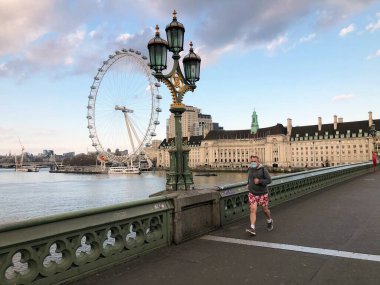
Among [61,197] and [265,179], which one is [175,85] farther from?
[61,197]

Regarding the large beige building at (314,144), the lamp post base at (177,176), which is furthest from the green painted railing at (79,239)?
the large beige building at (314,144)

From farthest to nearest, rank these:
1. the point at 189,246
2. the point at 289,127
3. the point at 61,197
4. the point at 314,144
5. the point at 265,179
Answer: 1. the point at 289,127
2. the point at 314,144
3. the point at 61,197
4. the point at 265,179
5. the point at 189,246

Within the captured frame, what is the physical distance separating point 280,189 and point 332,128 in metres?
161

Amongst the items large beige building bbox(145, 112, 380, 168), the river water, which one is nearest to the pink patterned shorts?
the river water

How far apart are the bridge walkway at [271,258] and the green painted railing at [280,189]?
516 mm

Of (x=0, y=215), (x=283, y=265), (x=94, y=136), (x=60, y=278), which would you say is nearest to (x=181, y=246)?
(x=283, y=265)

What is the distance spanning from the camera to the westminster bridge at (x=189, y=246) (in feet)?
17.4

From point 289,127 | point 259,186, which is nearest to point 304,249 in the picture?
point 259,186

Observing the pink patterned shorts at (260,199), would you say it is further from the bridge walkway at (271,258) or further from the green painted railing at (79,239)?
the green painted railing at (79,239)

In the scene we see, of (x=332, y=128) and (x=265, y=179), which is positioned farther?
(x=332, y=128)

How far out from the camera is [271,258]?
673cm

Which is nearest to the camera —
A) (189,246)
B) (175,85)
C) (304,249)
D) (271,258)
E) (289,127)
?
(271,258)

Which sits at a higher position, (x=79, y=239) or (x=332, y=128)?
(x=332, y=128)

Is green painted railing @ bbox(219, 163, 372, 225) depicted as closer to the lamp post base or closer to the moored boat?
the lamp post base
